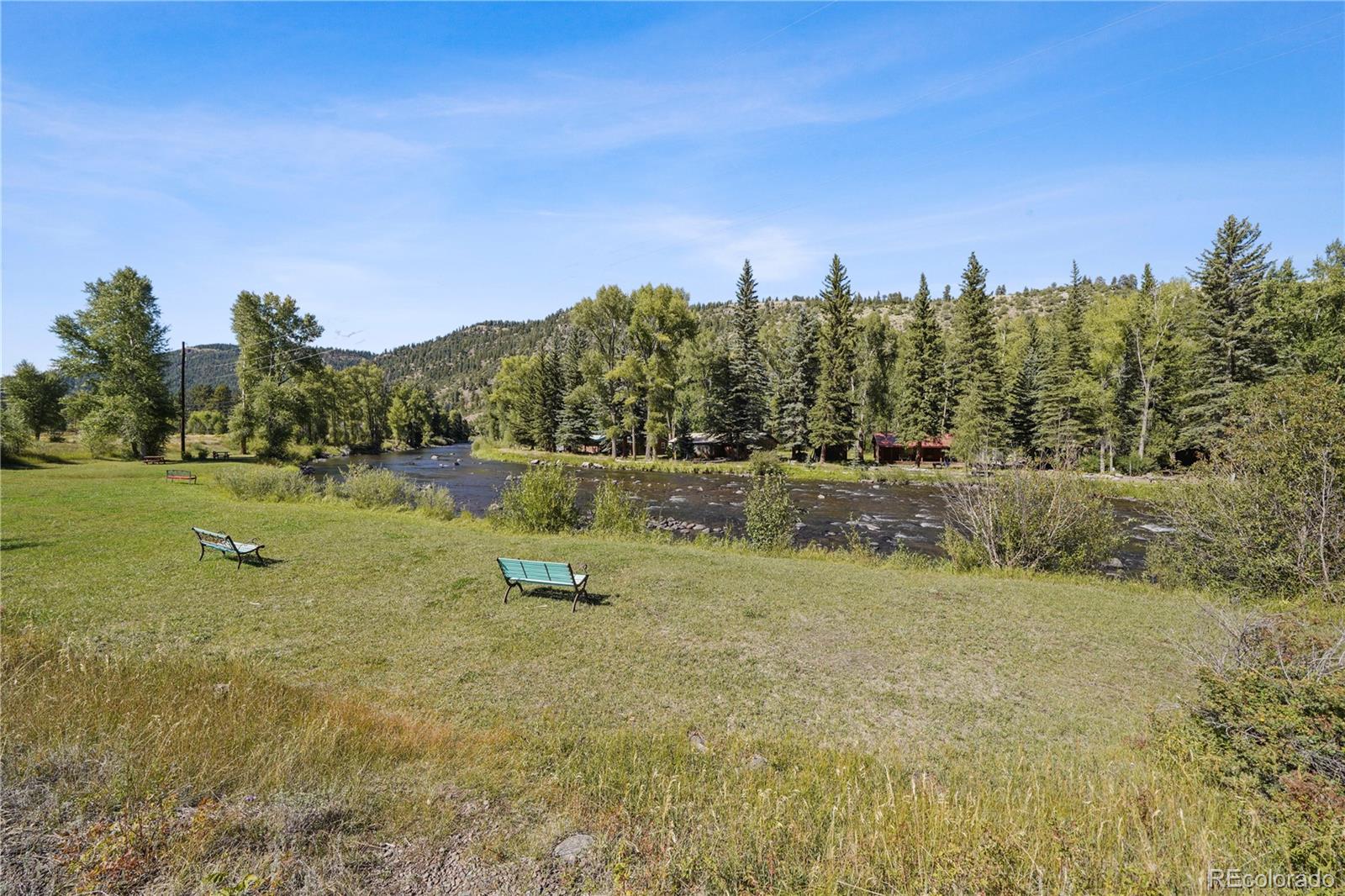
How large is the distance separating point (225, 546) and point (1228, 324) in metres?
58.5

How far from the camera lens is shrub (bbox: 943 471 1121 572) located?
50.4 ft

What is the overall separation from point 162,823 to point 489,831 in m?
2.09

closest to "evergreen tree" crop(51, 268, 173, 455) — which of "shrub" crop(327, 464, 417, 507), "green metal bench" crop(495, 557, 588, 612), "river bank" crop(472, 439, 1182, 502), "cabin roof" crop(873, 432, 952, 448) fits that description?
"shrub" crop(327, 464, 417, 507)

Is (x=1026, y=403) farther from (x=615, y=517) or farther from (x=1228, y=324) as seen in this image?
(x=615, y=517)

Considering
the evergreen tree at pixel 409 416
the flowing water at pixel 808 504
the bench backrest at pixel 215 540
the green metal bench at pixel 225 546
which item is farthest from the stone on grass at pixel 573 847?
the evergreen tree at pixel 409 416

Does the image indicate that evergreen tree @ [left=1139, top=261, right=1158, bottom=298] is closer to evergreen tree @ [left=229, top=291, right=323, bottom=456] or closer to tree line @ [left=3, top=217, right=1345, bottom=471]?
tree line @ [left=3, top=217, right=1345, bottom=471]

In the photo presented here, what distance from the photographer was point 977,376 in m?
50.9

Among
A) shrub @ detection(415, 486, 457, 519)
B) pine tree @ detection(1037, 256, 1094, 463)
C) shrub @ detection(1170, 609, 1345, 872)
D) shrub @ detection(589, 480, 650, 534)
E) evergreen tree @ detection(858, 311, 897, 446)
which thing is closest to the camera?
shrub @ detection(1170, 609, 1345, 872)

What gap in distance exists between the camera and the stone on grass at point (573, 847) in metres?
3.75

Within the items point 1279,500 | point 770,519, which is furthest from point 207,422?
point 1279,500

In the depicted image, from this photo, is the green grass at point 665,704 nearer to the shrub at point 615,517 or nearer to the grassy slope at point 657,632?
the grassy slope at point 657,632

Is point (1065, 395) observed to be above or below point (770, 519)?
above

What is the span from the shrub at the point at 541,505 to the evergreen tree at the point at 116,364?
1362 inches

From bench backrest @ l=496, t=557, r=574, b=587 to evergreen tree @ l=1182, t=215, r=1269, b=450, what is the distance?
157 feet
